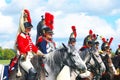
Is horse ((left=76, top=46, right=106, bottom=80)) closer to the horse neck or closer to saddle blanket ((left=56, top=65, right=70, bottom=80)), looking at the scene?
saddle blanket ((left=56, top=65, right=70, bottom=80))

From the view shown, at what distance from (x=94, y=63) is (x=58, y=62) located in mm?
4908

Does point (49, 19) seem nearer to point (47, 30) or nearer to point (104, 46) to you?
point (47, 30)

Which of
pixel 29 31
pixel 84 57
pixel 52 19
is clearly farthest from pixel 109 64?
pixel 29 31

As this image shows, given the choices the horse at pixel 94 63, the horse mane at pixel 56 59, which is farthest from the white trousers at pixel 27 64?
the horse at pixel 94 63

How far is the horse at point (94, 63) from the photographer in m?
17.0

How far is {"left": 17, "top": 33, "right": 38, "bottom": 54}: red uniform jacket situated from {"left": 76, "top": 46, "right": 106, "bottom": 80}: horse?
360cm

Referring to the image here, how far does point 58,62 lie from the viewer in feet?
42.4

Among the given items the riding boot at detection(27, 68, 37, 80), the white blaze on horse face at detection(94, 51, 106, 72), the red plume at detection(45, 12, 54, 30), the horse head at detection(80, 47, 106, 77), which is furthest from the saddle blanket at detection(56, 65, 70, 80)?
the white blaze on horse face at detection(94, 51, 106, 72)

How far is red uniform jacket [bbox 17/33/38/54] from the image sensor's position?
13239mm

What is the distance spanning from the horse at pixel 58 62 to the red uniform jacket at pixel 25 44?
0.45m

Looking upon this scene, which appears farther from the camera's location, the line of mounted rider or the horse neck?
the line of mounted rider

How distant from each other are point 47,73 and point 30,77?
1.74ft

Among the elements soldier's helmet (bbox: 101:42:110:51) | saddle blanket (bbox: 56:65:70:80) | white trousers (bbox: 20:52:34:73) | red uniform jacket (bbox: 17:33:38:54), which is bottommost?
saddle blanket (bbox: 56:65:70:80)

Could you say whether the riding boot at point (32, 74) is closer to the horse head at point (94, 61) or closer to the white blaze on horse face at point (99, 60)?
the horse head at point (94, 61)
